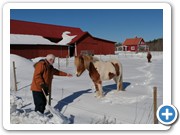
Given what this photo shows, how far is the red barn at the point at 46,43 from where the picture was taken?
1991 centimetres

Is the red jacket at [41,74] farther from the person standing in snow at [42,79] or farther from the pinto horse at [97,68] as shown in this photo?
the pinto horse at [97,68]

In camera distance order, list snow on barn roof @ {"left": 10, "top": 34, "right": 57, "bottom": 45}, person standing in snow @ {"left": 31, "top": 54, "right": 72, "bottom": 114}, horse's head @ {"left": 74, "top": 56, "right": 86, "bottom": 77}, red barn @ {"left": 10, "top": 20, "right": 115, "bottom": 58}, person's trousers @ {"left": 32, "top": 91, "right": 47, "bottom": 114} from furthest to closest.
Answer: red barn @ {"left": 10, "top": 20, "right": 115, "bottom": 58}
snow on barn roof @ {"left": 10, "top": 34, "right": 57, "bottom": 45}
horse's head @ {"left": 74, "top": 56, "right": 86, "bottom": 77}
person's trousers @ {"left": 32, "top": 91, "right": 47, "bottom": 114}
person standing in snow @ {"left": 31, "top": 54, "right": 72, "bottom": 114}

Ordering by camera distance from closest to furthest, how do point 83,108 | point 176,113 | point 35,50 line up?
1. point 176,113
2. point 83,108
3. point 35,50

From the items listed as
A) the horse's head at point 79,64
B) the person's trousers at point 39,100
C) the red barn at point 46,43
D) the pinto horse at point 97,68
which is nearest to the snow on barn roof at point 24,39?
the red barn at point 46,43

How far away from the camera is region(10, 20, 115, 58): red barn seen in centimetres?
1991

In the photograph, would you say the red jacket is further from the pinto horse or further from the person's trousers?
the pinto horse

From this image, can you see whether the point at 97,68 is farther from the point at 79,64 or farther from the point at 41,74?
the point at 41,74

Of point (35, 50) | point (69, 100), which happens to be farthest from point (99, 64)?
point (35, 50)

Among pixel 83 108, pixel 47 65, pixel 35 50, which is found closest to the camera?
pixel 47 65

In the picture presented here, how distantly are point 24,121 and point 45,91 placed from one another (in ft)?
3.03

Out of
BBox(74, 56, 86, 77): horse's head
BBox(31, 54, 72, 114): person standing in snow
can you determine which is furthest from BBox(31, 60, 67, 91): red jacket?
BBox(74, 56, 86, 77): horse's head

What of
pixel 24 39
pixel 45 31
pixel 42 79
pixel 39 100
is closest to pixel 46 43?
pixel 24 39
